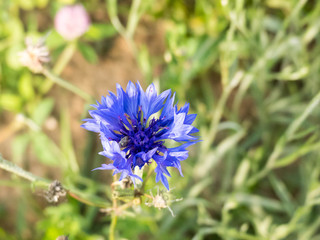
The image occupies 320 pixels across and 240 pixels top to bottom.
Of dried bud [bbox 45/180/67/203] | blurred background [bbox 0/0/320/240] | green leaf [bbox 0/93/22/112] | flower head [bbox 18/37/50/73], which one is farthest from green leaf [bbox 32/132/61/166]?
dried bud [bbox 45/180/67/203]

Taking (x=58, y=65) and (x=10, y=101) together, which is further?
(x=58, y=65)

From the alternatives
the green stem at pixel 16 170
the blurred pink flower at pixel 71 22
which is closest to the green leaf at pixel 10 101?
the blurred pink flower at pixel 71 22

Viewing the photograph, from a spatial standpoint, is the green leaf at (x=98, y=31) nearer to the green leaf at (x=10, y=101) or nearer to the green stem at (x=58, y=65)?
the green stem at (x=58, y=65)

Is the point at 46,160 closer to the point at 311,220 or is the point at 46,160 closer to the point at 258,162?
the point at 258,162

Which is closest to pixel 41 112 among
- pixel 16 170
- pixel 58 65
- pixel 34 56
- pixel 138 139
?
pixel 58 65

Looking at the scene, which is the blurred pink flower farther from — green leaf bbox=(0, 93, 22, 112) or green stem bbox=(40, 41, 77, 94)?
green leaf bbox=(0, 93, 22, 112)

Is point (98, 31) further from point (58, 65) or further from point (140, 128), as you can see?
point (140, 128)

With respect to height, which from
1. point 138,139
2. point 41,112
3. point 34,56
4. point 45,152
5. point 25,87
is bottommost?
point 138,139
